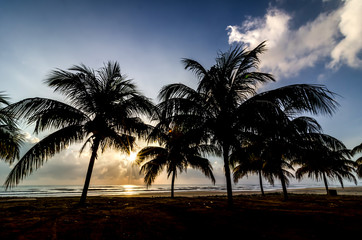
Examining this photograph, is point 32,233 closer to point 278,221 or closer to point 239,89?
point 278,221

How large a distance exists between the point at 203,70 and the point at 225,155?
3745 mm

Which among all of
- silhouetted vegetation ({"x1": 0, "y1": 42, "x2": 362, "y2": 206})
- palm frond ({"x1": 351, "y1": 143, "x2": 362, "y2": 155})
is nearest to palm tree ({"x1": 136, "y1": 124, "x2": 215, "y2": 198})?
silhouetted vegetation ({"x1": 0, "y1": 42, "x2": 362, "y2": 206})

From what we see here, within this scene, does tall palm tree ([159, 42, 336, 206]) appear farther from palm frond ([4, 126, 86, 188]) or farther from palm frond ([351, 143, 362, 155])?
palm frond ([351, 143, 362, 155])

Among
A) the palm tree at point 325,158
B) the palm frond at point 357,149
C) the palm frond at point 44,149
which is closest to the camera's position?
the palm frond at point 44,149

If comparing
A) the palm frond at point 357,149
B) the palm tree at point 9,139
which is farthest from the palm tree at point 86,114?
the palm frond at point 357,149

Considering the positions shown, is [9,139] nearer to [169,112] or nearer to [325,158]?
[169,112]

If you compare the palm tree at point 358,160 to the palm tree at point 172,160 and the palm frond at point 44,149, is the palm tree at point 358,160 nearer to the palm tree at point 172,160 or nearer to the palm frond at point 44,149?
the palm tree at point 172,160

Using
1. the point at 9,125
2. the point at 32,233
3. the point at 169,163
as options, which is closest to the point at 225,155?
the point at 32,233

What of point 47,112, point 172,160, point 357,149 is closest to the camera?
point 47,112

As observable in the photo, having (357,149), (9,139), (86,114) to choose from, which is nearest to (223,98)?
(86,114)

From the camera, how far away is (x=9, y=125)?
8.59 m

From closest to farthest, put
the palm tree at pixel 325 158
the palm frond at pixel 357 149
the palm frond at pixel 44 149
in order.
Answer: the palm frond at pixel 44 149, the palm tree at pixel 325 158, the palm frond at pixel 357 149

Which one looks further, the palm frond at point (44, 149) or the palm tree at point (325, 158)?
the palm tree at point (325, 158)

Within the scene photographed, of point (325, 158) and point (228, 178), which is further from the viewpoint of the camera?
point (325, 158)
